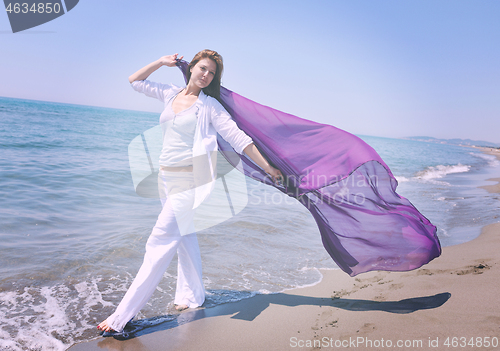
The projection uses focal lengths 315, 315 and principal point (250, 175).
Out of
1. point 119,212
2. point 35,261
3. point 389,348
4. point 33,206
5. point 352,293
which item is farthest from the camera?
point 119,212

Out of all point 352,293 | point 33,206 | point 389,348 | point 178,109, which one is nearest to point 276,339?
point 389,348

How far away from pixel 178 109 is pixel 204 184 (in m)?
0.69

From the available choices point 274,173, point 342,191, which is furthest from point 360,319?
point 274,173

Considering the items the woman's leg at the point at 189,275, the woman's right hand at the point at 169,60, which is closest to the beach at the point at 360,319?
the woman's leg at the point at 189,275

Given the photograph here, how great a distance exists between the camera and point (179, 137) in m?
2.67

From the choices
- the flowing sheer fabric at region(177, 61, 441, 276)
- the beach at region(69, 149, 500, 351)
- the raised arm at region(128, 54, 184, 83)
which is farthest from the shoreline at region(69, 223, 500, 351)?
the raised arm at region(128, 54, 184, 83)

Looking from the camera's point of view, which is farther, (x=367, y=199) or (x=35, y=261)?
(x=35, y=261)

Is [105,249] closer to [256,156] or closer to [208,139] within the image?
[208,139]

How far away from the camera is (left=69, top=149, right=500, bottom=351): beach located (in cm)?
226

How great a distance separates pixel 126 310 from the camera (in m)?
2.55

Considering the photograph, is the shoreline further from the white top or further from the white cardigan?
the white top

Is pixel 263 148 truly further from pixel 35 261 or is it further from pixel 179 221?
pixel 35 261

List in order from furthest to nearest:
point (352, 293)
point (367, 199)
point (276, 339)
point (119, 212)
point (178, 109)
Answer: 1. point (119, 212)
2. point (352, 293)
3. point (367, 199)
4. point (178, 109)
5. point (276, 339)

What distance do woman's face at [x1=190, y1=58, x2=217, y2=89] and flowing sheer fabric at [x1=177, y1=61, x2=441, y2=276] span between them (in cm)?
41
